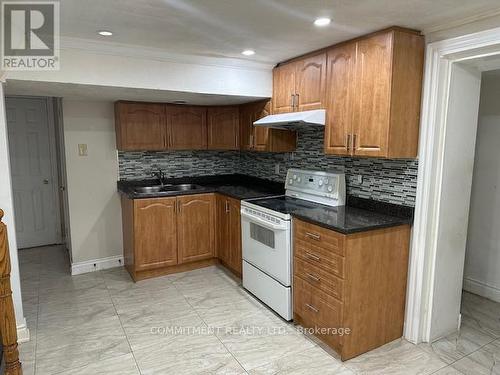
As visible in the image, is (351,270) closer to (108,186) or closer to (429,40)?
(429,40)

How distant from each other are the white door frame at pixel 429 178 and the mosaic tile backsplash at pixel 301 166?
11 centimetres

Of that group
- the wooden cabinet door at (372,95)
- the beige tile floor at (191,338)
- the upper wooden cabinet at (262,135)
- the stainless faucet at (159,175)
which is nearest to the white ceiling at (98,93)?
the upper wooden cabinet at (262,135)

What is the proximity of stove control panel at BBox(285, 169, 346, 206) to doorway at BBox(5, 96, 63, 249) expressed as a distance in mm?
3208

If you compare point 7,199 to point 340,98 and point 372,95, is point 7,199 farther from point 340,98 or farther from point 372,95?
point 372,95

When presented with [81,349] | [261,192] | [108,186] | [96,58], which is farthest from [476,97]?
[108,186]

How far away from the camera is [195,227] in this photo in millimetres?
3777

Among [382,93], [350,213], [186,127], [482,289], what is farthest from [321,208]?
[186,127]

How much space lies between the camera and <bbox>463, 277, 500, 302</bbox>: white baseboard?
10.3 feet

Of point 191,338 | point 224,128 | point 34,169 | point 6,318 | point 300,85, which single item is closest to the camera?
point 6,318

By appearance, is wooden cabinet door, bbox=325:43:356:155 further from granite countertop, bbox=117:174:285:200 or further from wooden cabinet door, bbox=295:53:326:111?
granite countertop, bbox=117:174:285:200

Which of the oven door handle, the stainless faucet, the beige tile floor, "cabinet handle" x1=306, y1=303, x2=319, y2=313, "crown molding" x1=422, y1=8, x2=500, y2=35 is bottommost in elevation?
the beige tile floor

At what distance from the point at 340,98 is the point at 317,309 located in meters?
1.56

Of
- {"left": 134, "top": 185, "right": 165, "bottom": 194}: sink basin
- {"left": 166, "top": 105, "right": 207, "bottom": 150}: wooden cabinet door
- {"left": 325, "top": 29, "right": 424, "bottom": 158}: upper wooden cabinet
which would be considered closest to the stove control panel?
{"left": 325, "top": 29, "right": 424, "bottom": 158}: upper wooden cabinet

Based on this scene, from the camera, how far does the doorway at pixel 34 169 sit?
4.38 metres
